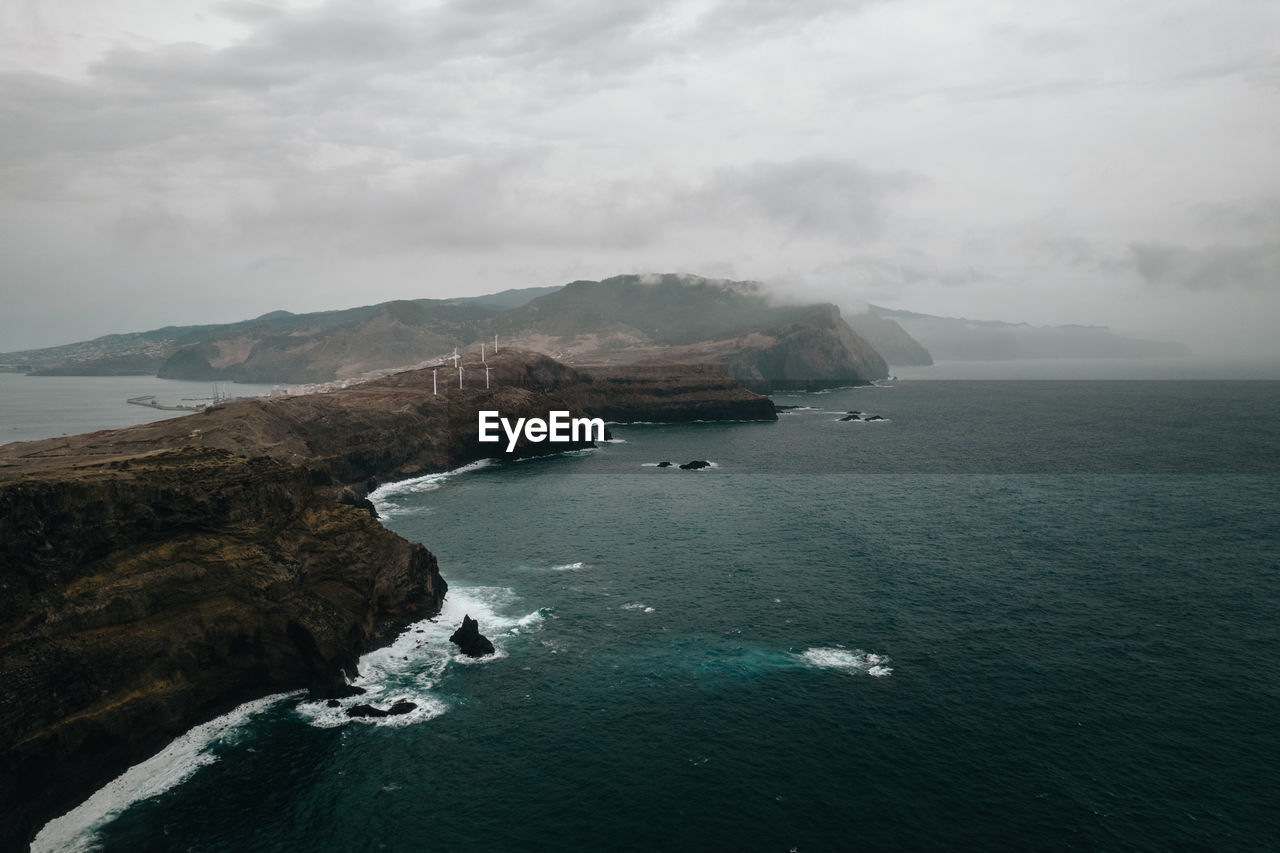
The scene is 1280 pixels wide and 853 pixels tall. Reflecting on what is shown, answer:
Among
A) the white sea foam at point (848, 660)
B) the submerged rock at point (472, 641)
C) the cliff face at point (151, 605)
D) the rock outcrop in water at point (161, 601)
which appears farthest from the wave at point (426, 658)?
the white sea foam at point (848, 660)

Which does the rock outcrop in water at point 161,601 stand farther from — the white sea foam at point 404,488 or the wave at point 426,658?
the white sea foam at point 404,488

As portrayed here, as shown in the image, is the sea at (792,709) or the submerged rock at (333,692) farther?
the submerged rock at (333,692)

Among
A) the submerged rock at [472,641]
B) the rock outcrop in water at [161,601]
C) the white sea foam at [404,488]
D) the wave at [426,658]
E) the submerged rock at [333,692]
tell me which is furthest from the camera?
the white sea foam at [404,488]

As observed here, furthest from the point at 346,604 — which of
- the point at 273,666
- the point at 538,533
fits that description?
the point at 538,533

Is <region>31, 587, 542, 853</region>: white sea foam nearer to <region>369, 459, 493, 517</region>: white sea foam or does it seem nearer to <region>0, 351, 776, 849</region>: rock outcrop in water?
<region>0, 351, 776, 849</region>: rock outcrop in water

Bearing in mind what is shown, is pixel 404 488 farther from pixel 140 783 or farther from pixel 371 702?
pixel 140 783
